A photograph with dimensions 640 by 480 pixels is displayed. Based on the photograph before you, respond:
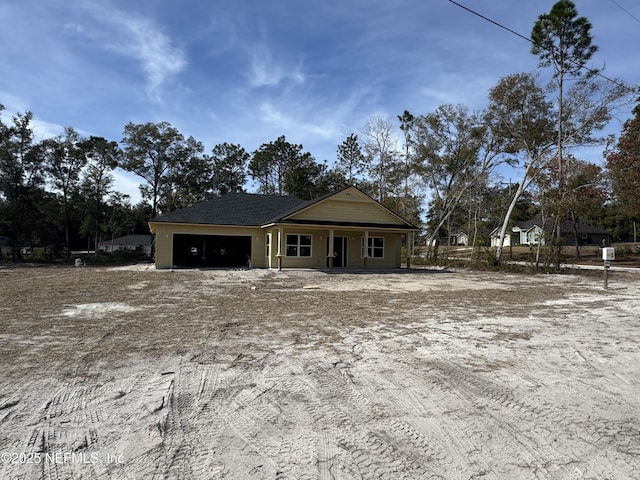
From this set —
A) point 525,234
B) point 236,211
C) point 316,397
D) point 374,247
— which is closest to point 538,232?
point 525,234

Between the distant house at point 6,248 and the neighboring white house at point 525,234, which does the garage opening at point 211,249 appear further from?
the neighboring white house at point 525,234

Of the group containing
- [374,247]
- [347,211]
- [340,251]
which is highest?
A: [347,211]

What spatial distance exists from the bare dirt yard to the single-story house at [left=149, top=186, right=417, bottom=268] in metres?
14.3

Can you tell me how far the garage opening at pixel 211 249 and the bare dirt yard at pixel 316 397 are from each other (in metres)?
21.1

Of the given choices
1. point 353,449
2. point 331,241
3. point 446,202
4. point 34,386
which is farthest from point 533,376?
point 446,202

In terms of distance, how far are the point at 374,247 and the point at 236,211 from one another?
8.85 m

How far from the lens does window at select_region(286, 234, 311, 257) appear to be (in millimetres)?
22203

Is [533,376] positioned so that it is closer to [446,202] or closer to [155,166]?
[446,202]

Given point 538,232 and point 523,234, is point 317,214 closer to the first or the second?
point 538,232

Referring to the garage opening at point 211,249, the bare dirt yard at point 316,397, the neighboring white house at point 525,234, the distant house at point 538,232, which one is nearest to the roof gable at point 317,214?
the garage opening at point 211,249

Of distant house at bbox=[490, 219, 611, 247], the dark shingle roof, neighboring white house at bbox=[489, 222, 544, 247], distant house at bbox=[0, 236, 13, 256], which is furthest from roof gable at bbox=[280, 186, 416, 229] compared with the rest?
neighboring white house at bbox=[489, 222, 544, 247]

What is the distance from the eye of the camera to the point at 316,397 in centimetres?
367

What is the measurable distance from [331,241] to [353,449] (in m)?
18.8

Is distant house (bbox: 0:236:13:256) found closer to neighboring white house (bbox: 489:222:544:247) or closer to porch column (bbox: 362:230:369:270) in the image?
porch column (bbox: 362:230:369:270)
